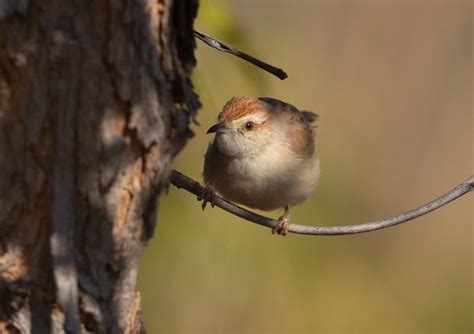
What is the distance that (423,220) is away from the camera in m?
8.17

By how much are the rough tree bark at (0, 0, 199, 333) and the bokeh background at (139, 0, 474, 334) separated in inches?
72.3

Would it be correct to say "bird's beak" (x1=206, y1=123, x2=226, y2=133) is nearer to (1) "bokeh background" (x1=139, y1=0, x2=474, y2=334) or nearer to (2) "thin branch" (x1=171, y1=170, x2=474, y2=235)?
(1) "bokeh background" (x1=139, y1=0, x2=474, y2=334)

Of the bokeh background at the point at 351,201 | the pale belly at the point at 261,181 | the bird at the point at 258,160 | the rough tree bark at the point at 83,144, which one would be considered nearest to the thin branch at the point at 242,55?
the rough tree bark at the point at 83,144

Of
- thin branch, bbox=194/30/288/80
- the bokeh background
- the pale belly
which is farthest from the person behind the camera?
the bokeh background

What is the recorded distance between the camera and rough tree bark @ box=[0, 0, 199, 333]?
215 cm

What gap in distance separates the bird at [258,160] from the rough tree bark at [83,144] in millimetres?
1984

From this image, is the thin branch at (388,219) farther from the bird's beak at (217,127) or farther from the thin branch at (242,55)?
the bird's beak at (217,127)

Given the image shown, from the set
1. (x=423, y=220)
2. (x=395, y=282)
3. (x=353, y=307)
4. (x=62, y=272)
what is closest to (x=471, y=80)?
(x=423, y=220)

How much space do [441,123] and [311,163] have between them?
4.02 metres

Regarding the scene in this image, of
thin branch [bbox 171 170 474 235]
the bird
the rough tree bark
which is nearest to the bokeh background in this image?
the bird

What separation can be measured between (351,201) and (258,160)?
2302mm

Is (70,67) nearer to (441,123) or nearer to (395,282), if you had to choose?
(395,282)

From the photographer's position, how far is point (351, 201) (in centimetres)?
674

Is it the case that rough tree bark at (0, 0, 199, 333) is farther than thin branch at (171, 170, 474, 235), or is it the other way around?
thin branch at (171, 170, 474, 235)
